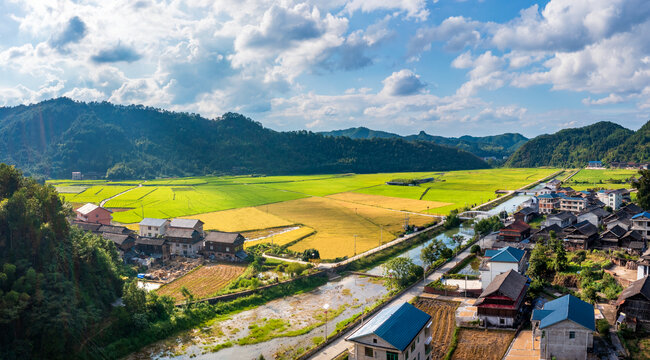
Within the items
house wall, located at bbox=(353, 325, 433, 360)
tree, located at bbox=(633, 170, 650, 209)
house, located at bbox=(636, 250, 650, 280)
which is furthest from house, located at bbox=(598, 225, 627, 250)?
house wall, located at bbox=(353, 325, 433, 360)

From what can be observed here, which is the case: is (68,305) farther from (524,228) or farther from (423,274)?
(524,228)

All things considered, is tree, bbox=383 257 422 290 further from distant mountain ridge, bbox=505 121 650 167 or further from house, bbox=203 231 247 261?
distant mountain ridge, bbox=505 121 650 167

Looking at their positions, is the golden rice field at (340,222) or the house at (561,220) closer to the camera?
the golden rice field at (340,222)

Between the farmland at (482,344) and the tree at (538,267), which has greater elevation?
the tree at (538,267)

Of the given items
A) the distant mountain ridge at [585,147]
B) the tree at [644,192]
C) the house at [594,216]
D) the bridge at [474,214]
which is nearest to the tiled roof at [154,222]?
the bridge at [474,214]

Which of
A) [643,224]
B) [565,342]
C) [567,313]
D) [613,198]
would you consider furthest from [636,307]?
[613,198]

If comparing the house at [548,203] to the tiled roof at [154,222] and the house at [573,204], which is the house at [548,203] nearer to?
the house at [573,204]

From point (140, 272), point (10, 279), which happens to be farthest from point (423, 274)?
point (10, 279)
